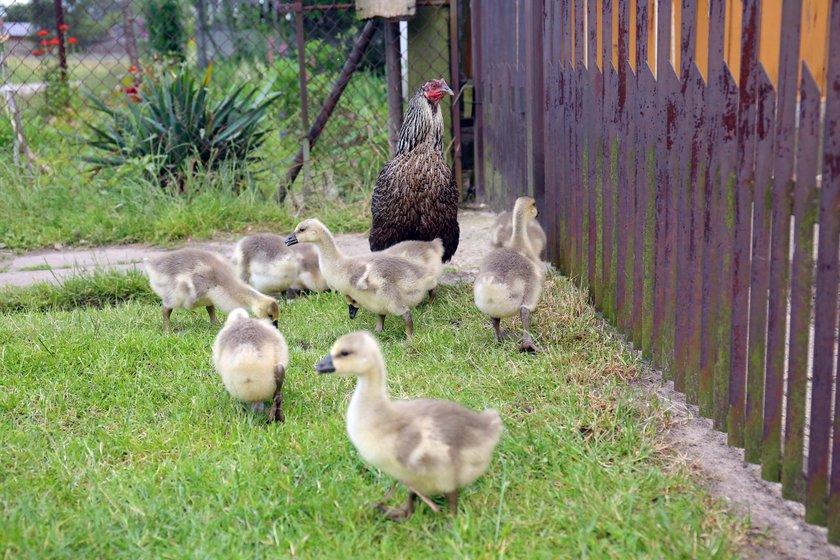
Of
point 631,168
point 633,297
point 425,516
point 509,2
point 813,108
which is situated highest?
point 509,2

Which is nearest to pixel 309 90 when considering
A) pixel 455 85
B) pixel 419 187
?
pixel 455 85

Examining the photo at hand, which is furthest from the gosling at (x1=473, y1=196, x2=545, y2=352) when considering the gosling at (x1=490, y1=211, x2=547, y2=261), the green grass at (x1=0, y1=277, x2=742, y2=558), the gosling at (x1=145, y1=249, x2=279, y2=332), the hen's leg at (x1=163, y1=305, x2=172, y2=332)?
the hen's leg at (x1=163, y1=305, x2=172, y2=332)

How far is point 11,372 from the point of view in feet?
16.0

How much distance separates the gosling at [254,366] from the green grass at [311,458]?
137mm

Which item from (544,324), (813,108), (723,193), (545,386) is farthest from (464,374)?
(813,108)

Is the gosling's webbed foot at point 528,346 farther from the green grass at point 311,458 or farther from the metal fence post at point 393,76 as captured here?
the metal fence post at point 393,76

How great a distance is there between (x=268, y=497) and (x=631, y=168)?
107 inches

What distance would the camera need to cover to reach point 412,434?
317 centimetres

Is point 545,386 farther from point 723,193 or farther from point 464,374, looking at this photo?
point 723,193

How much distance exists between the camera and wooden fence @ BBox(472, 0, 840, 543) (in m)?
3.05

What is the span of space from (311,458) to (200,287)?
2.22 m

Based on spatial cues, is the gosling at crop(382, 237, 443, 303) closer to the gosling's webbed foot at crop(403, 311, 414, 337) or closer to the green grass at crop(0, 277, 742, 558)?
the gosling's webbed foot at crop(403, 311, 414, 337)

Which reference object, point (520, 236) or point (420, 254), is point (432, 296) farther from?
point (520, 236)

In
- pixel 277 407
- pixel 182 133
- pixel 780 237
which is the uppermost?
pixel 182 133
